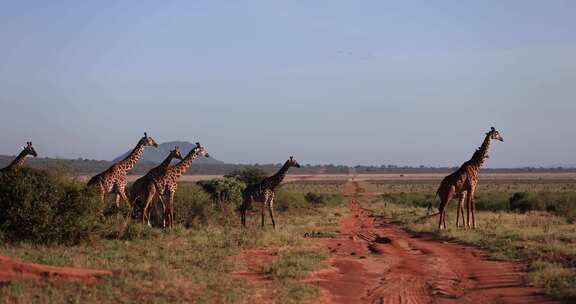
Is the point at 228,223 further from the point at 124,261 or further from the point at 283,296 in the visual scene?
the point at 283,296

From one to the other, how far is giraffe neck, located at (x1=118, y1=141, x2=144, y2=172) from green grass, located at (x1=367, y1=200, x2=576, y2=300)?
9571 mm

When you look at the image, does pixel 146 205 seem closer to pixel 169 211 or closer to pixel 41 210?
pixel 169 211

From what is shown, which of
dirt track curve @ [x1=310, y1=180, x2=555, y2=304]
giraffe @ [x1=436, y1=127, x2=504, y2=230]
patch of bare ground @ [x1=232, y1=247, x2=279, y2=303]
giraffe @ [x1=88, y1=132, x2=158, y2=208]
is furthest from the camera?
giraffe @ [x1=436, y1=127, x2=504, y2=230]

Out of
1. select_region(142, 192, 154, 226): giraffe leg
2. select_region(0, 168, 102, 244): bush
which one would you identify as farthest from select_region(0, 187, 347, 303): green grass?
select_region(142, 192, 154, 226): giraffe leg

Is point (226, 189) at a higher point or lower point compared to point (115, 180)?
lower

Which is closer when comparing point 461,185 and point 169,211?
point 169,211

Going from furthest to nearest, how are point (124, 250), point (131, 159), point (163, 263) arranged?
point (131, 159)
point (124, 250)
point (163, 263)

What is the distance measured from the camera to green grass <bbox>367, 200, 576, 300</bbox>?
38.0 ft

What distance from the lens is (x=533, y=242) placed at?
16922 millimetres

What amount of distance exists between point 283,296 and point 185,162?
10067 mm

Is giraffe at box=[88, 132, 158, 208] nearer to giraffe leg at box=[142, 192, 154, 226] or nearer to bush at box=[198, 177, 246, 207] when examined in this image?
giraffe leg at box=[142, 192, 154, 226]

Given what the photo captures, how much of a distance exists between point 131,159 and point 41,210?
5.29m

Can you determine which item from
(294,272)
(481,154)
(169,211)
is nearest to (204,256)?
(294,272)

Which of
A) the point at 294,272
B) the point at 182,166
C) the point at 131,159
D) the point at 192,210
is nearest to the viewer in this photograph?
the point at 294,272
